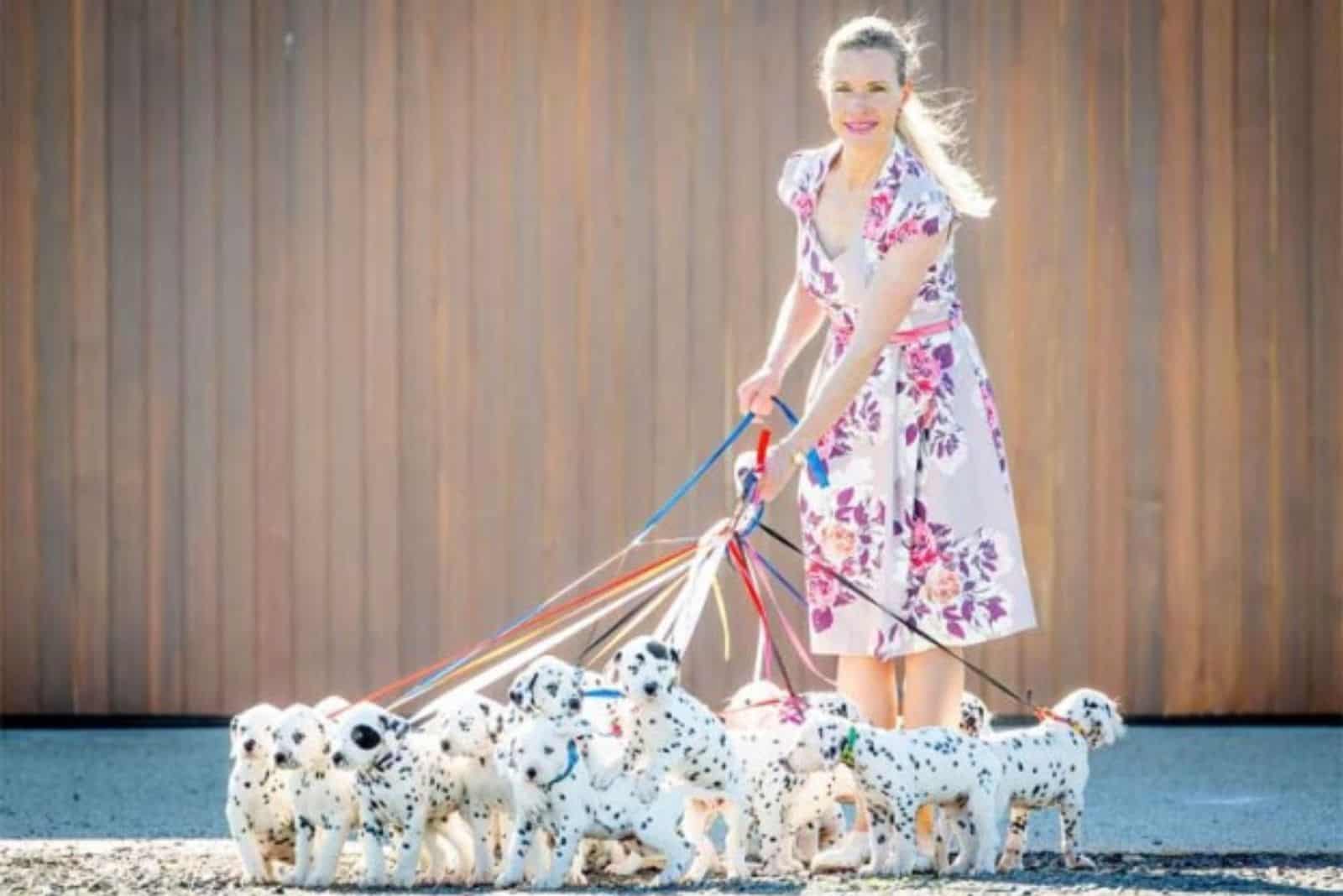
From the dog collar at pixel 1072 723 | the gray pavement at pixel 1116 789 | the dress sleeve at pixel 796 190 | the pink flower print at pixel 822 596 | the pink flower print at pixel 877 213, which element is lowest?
the gray pavement at pixel 1116 789

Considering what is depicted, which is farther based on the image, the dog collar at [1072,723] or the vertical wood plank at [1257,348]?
the vertical wood plank at [1257,348]

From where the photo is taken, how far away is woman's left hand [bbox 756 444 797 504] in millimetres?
5625

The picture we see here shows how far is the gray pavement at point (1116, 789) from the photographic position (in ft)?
22.7

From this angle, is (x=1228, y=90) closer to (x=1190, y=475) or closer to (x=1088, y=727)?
(x=1190, y=475)

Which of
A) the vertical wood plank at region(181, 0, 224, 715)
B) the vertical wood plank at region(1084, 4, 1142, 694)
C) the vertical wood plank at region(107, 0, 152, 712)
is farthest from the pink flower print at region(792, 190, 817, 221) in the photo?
the vertical wood plank at region(107, 0, 152, 712)

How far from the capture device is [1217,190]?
344 inches

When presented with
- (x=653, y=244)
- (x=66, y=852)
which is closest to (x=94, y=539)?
(x=653, y=244)

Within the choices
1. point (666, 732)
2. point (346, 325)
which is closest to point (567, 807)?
point (666, 732)

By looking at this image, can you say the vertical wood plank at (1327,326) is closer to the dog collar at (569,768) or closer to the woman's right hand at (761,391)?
the woman's right hand at (761,391)

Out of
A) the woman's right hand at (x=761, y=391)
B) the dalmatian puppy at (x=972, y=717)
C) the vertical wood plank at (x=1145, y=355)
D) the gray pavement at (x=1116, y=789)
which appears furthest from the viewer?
the vertical wood plank at (x=1145, y=355)

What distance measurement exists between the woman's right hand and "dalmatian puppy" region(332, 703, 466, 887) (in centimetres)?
91

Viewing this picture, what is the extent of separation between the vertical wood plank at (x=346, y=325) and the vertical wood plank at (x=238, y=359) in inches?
8.9

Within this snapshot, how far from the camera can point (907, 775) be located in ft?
18.3

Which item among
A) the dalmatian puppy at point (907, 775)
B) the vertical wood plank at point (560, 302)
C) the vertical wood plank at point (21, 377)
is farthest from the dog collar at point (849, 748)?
the vertical wood plank at point (21, 377)
